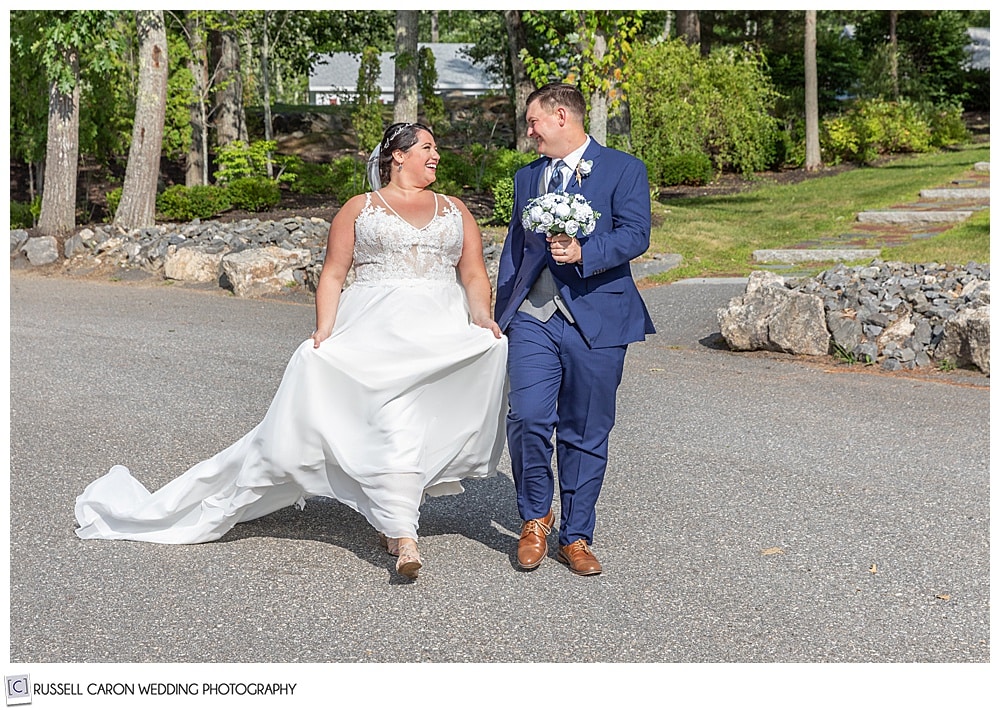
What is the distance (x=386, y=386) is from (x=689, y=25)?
1145 inches

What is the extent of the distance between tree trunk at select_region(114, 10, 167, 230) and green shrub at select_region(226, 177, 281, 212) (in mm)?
2622

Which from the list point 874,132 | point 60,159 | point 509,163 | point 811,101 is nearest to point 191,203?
point 60,159

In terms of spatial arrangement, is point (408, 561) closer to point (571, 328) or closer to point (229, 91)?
point (571, 328)

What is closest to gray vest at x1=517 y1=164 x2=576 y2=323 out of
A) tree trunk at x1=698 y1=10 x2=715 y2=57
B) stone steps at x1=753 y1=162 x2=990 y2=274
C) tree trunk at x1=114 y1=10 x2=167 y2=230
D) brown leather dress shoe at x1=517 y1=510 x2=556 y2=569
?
brown leather dress shoe at x1=517 y1=510 x2=556 y2=569

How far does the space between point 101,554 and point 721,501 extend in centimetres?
298

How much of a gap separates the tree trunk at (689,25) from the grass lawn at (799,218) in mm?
5908

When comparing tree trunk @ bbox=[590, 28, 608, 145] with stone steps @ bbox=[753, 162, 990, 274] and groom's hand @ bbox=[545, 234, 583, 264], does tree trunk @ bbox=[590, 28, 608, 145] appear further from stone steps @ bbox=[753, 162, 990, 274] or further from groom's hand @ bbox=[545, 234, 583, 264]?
groom's hand @ bbox=[545, 234, 583, 264]

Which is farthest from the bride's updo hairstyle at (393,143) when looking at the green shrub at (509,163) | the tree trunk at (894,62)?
the tree trunk at (894,62)

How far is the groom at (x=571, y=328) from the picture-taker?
487cm

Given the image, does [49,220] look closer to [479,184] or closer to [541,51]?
[479,184]

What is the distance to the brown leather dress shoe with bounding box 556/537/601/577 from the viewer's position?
192 inches

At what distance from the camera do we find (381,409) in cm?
493

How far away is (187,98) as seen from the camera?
22.4m
